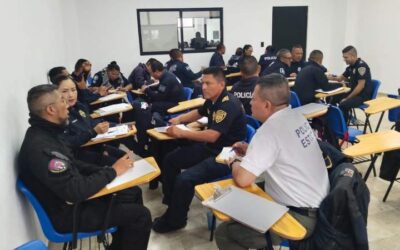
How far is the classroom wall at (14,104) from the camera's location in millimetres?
1540

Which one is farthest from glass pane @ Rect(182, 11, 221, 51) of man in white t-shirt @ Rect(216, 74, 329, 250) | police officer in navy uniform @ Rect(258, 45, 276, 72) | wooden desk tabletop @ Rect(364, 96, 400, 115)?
man in white t-shirt @ Rect(216, 74, 329, 250)

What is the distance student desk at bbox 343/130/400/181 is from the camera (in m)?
2.27

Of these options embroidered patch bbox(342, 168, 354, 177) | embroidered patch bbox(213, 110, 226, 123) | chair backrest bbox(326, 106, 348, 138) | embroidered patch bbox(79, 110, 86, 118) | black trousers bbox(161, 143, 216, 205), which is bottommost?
black trousers bbox(161, 143, 216, 205)

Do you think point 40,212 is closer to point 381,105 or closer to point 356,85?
point 381,105

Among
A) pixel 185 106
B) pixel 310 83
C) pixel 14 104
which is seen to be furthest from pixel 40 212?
pixel 310 83

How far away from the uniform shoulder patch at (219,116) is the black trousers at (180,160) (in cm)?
32

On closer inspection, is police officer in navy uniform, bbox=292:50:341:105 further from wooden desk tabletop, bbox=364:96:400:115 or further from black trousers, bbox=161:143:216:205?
black trousers, bbox=161:143:216:205

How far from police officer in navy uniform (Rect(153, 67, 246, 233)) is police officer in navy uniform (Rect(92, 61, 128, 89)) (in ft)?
11.1

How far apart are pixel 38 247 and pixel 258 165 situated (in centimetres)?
101

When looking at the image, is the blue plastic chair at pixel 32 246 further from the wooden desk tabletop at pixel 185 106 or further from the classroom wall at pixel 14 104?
the wooden desk tabletop at pixel 185 106

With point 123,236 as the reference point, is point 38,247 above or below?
above

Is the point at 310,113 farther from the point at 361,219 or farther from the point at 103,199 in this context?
the point at 103,199

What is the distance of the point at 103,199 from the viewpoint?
1895 millimetres

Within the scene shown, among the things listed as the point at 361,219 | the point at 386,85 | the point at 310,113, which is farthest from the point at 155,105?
the point at 386,85
